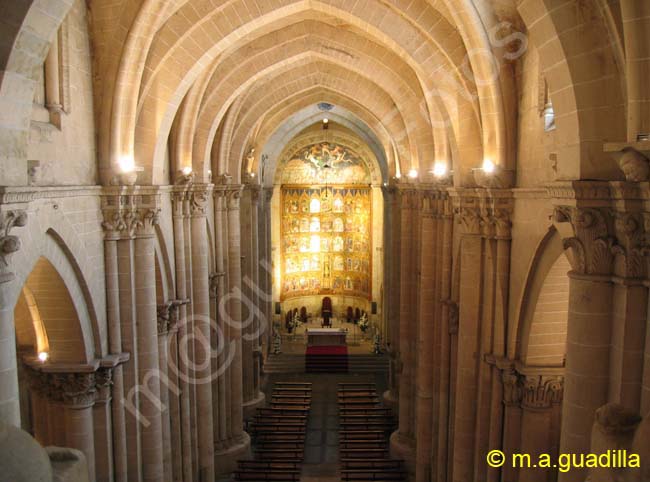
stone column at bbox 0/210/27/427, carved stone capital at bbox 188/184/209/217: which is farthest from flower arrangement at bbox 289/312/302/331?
stone column at bbox 0/210/27/427

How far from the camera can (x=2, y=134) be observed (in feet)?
24.3

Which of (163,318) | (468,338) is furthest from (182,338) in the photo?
(468,338)

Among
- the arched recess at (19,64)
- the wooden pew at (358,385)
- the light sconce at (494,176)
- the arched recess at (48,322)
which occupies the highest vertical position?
the arched recess at (19,64)

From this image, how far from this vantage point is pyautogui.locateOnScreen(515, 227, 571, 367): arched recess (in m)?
10.0

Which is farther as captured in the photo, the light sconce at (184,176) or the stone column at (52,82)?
the light sconce at (184,176)

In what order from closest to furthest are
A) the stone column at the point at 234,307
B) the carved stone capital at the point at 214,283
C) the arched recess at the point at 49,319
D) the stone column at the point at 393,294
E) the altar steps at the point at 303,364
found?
1. the arched recess at the point at 49,319
2. the carved stone capital at the point at 214,283
3. the stone column at the point at 234,307
4. the stone column at the point at 393,294
5. the altar steps at the point at 303,364

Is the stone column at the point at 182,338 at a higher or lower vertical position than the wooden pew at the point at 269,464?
higher

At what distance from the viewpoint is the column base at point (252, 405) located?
25453 mm

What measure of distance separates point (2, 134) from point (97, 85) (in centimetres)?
437

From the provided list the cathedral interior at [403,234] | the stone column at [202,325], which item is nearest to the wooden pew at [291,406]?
the cathedral interior at [403,234]

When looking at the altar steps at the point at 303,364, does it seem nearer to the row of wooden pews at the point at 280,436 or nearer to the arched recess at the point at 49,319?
the row of wooden pews at the point at 280,436

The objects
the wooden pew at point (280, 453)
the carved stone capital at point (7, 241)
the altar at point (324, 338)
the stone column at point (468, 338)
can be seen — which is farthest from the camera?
the altar at point (324, 338)

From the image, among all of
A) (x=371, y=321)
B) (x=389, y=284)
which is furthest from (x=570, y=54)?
(x=371, y=321)

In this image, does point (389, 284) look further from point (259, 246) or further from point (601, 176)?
point (601, 176)
